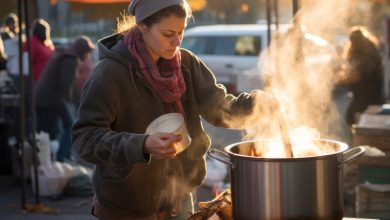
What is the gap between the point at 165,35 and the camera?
7.64 ft

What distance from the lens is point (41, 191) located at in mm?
6488

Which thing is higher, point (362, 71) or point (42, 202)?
point (362, 71)

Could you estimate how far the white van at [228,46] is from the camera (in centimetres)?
1210

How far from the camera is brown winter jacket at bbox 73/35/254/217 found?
219 centimetres

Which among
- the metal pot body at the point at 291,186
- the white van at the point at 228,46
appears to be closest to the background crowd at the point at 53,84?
the white van at the point at 228,46

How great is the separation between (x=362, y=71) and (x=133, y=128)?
14.6ft

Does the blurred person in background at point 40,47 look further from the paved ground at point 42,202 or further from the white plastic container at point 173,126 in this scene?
the white plastic container at point 173,126

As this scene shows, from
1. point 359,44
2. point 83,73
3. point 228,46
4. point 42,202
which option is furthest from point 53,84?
point 228,46

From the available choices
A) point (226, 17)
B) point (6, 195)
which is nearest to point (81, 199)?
point (6, 195)

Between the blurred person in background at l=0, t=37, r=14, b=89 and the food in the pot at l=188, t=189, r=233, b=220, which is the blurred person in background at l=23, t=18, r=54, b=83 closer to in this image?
the blurred person in background at l=0, t=37, r=14, b=89

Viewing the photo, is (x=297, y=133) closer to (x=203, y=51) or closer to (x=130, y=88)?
(x=130, y=88)

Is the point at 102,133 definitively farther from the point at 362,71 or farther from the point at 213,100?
the point at 362,71

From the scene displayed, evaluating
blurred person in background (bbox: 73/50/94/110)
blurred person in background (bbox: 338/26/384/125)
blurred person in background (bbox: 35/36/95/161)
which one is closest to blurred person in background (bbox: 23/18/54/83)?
blurred person in background (bbox: 35/36/95/161)

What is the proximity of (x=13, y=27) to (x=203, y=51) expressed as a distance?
14.3ft
